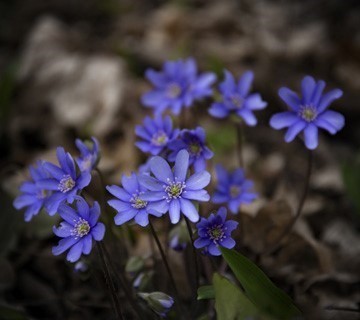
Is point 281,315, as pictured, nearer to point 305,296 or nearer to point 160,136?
point 305,296

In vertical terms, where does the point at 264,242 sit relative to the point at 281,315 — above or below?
below

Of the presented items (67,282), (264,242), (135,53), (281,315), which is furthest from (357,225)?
(135,53)

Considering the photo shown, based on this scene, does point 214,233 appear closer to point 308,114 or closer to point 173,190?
point 173,190

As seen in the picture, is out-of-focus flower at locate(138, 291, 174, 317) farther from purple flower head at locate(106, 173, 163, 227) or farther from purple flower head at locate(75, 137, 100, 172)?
purple flower head at locate(75, 137, 100, 172)

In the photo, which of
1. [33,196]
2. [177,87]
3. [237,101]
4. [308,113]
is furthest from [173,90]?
[33,196]

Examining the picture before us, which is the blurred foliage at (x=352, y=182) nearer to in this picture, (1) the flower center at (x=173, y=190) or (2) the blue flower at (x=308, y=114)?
(2) the blue flower at (x=308, y=114)
